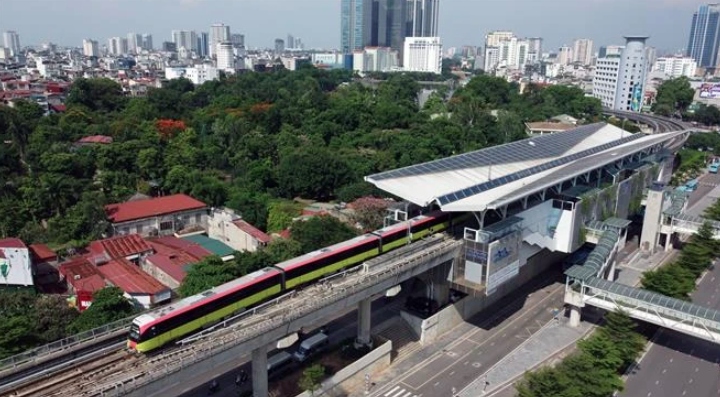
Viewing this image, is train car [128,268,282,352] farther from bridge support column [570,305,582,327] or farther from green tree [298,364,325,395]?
bridge support column [570,305,582,327]

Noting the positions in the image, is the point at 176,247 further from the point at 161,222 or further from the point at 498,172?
the point at 498,172

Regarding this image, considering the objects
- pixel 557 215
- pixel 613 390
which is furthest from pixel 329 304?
pixel 557 215

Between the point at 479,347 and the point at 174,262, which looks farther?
the point at 174,262

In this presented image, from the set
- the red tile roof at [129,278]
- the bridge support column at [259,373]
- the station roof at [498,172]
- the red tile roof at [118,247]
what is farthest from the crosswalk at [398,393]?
the red tile roof at [118,247]

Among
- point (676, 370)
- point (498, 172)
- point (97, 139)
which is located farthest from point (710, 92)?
point (97, 139)

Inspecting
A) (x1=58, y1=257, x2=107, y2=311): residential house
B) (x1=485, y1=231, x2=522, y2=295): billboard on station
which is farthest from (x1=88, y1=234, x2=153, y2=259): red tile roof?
(x1=485, y1=231, x2=522, y2=295): billboard on station

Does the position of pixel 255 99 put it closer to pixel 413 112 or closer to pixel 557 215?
pixel 413 112
